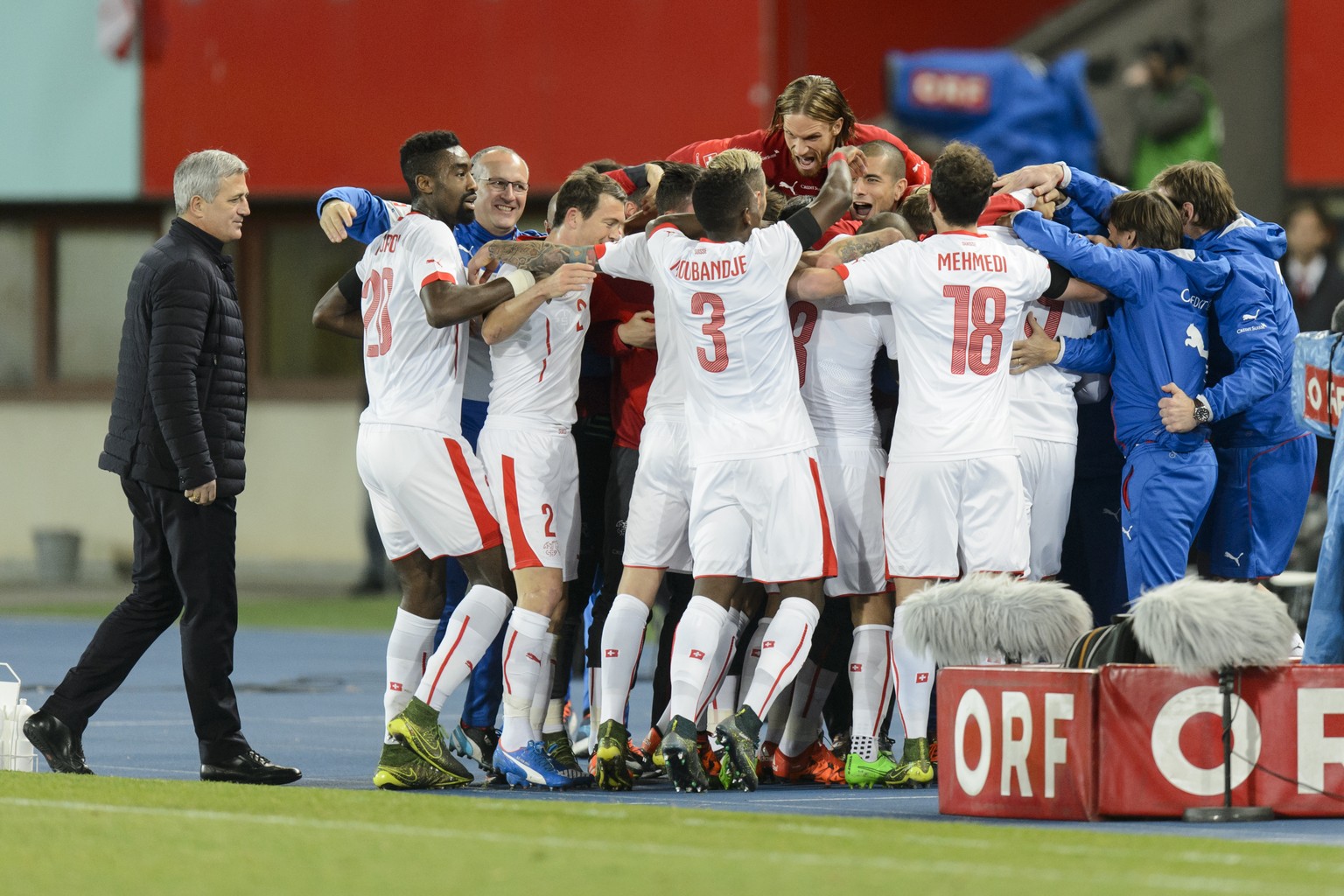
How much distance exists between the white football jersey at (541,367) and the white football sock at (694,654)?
0.95 m

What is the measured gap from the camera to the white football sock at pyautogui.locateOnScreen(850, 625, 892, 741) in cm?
768

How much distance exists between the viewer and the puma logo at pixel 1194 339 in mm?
7801

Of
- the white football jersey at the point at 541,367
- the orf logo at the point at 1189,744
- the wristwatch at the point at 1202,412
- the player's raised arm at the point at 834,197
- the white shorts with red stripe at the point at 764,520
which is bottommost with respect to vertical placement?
the orf logo at the point at 1189,744

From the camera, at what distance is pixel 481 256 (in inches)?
307

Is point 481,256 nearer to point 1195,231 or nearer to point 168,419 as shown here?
point 168,419

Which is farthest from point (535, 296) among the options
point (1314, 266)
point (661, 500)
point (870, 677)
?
point (1314, 266)

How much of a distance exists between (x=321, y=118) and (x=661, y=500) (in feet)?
41.1

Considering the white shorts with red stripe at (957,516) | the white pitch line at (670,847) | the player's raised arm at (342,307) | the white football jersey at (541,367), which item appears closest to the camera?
the white pitch line at (670,847)

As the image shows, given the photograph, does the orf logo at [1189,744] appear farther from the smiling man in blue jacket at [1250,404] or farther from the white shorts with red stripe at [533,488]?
the white shorts with red stripe at [533,488]

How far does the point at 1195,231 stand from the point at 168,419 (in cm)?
405

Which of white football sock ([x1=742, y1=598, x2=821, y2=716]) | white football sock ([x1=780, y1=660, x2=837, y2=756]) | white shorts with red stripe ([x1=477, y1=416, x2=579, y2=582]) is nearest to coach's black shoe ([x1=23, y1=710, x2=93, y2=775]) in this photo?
white shorts with red stripe ([x1=477, y1=416, x2=579, y2=582])

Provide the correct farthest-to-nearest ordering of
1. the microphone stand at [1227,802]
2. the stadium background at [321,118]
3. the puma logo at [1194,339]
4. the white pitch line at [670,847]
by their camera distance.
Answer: the stadium background at [321,118]
the puma logo at [1194,339]
the microphone stand at [1227,802]
the white pitch line at [670,847]

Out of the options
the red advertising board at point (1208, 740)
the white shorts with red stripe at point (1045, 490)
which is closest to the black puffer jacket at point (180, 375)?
the white shorts with red stripe at point (1045, 490)

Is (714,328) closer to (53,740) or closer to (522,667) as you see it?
(522,667)
